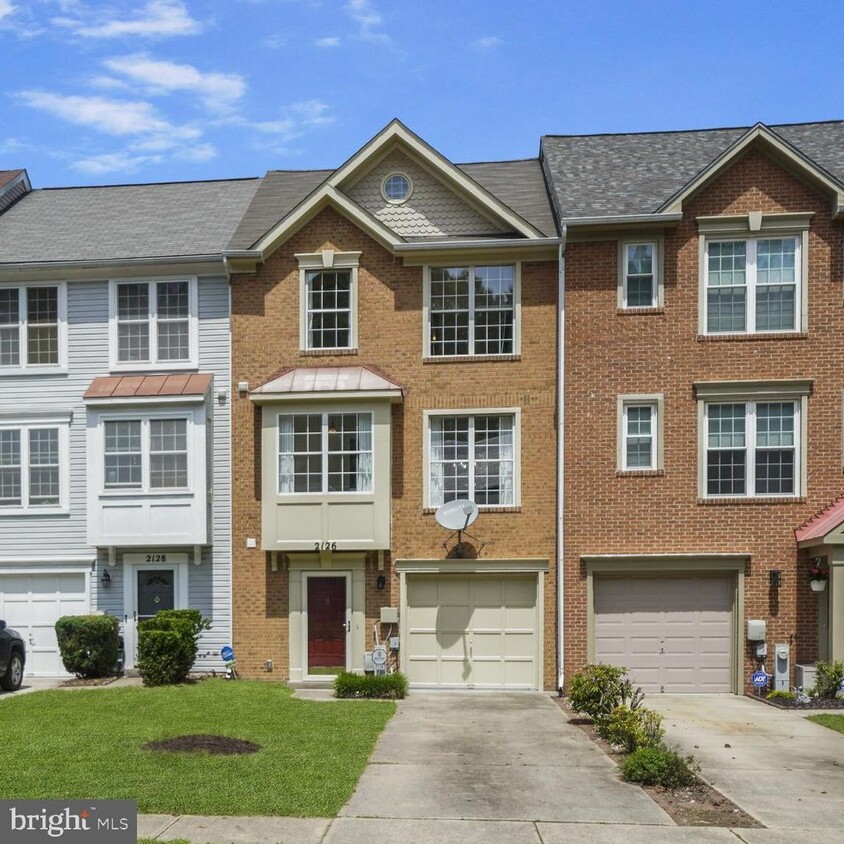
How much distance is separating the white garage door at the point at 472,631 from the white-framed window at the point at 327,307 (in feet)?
16.8

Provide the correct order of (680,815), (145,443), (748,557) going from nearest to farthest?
(680,815), (748,557), (145,443)

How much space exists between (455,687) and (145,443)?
7870mm

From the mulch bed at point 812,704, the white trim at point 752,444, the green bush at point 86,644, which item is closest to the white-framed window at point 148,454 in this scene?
the green bush at point 86,644

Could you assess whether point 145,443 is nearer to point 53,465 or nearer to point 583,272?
point 53,465

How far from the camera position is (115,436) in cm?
2138

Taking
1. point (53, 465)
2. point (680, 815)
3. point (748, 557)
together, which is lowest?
point (680, 815)

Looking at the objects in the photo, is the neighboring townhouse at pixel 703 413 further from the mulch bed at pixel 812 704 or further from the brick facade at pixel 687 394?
the mulch bed at pixel 812 704

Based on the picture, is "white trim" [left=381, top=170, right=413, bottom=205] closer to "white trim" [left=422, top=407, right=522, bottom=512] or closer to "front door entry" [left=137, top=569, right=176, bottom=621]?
"white trim" [left=422, top=407, right=522, bottom=512]

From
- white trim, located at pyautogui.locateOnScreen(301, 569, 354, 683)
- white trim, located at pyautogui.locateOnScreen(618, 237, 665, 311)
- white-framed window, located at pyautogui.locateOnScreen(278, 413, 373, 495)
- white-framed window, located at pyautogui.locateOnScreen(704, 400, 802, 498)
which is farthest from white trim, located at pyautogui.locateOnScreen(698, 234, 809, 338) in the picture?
white trim, located at pyautogui.locateOnScreen(301, 569, 354, 683)

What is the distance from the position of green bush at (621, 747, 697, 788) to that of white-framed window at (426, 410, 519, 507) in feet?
30.2

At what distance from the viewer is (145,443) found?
69.5 feet

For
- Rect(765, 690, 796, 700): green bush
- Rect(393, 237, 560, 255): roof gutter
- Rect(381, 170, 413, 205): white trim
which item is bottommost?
Rect(765, 690, 796, 700): green bush

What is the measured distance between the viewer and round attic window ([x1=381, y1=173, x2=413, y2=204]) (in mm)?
21844

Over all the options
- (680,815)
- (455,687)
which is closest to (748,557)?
(455,687)
